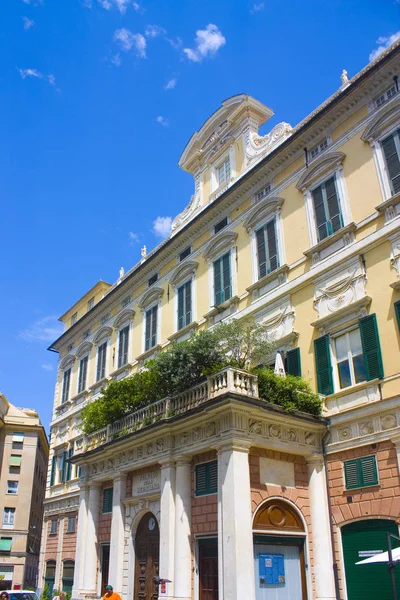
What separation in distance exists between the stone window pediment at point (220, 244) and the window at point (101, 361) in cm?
915

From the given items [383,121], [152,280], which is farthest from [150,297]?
[383,121]

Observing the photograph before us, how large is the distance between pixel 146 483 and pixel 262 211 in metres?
10.0

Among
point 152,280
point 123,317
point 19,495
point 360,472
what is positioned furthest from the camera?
point 19,495

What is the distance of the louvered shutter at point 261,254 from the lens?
19.2 meters

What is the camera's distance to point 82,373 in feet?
100

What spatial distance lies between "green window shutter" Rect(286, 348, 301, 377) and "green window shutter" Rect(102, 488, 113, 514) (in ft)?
25.3

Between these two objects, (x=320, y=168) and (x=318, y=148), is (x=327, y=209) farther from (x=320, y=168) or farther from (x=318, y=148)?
(x=318, y=148)

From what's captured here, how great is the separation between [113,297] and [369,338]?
1666cm

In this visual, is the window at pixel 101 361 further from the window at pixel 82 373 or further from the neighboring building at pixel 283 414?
the neighboring building at pixel 283 414

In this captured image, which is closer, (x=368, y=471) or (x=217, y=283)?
(x=368, y=471)

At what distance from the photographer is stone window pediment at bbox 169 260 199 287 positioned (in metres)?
23.0

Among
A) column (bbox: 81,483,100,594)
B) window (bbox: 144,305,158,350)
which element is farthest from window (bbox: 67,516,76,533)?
window (bbox: 144,305,158,350)

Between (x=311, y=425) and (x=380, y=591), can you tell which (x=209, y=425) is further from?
(x=380, y=591)

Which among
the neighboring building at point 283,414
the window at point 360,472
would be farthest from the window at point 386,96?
the window at point 360,472
